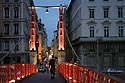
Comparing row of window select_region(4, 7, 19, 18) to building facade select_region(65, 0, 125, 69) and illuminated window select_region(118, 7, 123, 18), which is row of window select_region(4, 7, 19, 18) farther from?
illuminated window select_region(118, 7, 123, 18)

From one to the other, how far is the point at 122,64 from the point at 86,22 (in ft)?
32.1

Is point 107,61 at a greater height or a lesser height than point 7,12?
lesser

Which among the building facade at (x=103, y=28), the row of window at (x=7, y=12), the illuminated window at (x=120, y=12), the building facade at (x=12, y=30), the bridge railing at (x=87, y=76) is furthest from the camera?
the row of window at (x=7, y=12)

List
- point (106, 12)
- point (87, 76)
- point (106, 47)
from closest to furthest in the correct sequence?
point (87, 76), point (106, 12), point (106, 47)

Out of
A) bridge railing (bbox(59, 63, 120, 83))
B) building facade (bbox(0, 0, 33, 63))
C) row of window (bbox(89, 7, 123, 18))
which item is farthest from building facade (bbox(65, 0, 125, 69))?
bridge railing (bbox(59, 63, 120, 83))

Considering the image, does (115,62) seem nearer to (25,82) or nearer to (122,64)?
(122,64)

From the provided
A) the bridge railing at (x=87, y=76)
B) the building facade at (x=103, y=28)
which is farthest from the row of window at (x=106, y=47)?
the bridge railing at (x=87, y=76)

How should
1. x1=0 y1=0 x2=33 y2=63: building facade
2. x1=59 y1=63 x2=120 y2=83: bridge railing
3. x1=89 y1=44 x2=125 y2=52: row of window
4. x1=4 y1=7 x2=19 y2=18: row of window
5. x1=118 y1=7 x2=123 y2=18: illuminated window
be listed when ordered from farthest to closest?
x1=4 y1=7 x2=19 y2=18: row of window → x1=0 y1=0 x2=33 y2=63: building facade → x1=89 y1=44 x2=125 y2=52: row of window → x1=118 y1=7 x2=123 y2=18: illuminated window → x1=59 y1=63 x2=120 y2=83: bridge railing

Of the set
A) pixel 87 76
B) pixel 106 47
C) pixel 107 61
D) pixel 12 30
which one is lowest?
pixel 107 61

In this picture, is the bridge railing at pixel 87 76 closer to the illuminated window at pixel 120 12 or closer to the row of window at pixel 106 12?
the row of window at pixel 106 12

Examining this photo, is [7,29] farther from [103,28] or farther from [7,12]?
[103,28]

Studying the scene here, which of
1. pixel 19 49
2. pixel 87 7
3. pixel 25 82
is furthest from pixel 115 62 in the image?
pixel 25 82

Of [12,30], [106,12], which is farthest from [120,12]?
[12,30]

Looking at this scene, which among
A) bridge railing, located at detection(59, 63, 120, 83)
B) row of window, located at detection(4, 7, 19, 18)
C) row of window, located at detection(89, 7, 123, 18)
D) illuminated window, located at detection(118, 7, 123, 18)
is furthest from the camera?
row of window, located at detection(4, 7, 19, 18)
